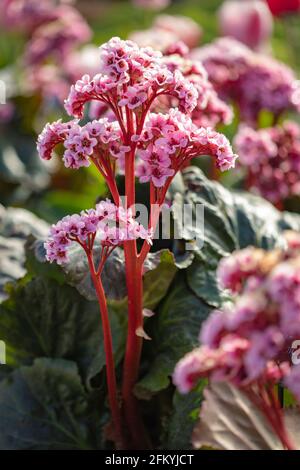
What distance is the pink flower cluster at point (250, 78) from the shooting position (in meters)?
1.81

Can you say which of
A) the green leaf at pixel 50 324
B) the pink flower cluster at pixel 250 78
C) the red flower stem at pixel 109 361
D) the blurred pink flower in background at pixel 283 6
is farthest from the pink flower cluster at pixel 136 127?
the blurred pink flower in background at pixel 283 6

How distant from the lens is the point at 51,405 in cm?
136

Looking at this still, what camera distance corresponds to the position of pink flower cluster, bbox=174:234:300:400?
29.6 inches

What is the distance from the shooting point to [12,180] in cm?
245

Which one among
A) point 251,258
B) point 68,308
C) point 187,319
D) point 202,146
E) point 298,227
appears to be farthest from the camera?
point 298,227

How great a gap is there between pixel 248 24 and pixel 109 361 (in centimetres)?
199

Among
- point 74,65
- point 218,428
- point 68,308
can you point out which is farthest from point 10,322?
point 74,65

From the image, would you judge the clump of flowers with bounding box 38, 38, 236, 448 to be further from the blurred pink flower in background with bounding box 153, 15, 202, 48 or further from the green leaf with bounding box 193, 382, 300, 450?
the blurred pink flower in background with bounding box 153, 15, 202, 48

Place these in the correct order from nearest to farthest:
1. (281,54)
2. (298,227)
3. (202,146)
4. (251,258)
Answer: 1. (251,258)
2. (202,146)
3. (298,227)
4. (281,54)

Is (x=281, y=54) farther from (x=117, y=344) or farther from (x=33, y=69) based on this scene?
(x=117, y=344)

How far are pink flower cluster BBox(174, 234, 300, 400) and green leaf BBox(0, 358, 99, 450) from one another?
1.79ft

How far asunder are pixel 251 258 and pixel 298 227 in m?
0.80

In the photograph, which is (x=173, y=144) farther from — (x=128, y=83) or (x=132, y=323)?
(x=132, y=323)

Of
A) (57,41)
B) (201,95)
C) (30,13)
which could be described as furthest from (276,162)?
(30,13)
